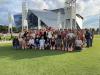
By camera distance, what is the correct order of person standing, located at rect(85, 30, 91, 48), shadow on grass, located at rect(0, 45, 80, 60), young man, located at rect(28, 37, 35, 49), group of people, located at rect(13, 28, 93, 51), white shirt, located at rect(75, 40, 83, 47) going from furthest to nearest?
1. person standing, located at rect(85, 30, 91, 48)
2. young man, located at rect(28, 37, 35, 49)
3. group of people, located at rect(13, 28, 93, 51)
4. white shirt, located at rect(75, 40, 83, 47)
5. shadow on grass, located at rect(0, 45, 80, 60)

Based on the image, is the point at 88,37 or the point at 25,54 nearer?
the point at 25,54

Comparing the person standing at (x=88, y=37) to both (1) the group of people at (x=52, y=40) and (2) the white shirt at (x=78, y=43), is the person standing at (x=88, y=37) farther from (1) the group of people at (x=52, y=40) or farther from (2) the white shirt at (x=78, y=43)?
(2) the white shirt at (x=78, y=43)

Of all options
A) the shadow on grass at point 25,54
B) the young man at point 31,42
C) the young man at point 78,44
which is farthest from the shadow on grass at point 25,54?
the young man at point 31,42

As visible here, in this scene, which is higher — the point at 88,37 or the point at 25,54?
the point at 88,37

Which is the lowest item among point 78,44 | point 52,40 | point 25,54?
point 25,54

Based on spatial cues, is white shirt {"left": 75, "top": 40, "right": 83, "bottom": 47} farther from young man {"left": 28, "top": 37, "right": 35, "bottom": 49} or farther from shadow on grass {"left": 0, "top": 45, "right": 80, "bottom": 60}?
young man {"left": 28, "top": 37, "right": 35, "bottom": 49}

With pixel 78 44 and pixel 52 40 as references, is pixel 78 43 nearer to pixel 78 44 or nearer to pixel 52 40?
pixel 78 44

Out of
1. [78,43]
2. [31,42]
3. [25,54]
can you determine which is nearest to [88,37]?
[78,43]

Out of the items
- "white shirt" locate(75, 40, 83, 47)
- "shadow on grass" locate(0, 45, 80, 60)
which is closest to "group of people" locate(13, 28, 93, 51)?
"white shirt" locate(75, 40, 83, 47)

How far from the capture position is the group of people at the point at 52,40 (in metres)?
19.7

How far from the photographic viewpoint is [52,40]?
67.1 feet

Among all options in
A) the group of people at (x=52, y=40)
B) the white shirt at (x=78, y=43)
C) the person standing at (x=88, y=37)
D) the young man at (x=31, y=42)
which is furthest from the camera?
the person standing at (x=88, y=37)

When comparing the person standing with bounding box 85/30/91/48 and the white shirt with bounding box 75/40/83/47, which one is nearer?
the white shirt with bounding box 75/40/83/47

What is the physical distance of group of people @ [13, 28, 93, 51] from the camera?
19672 millimetres
